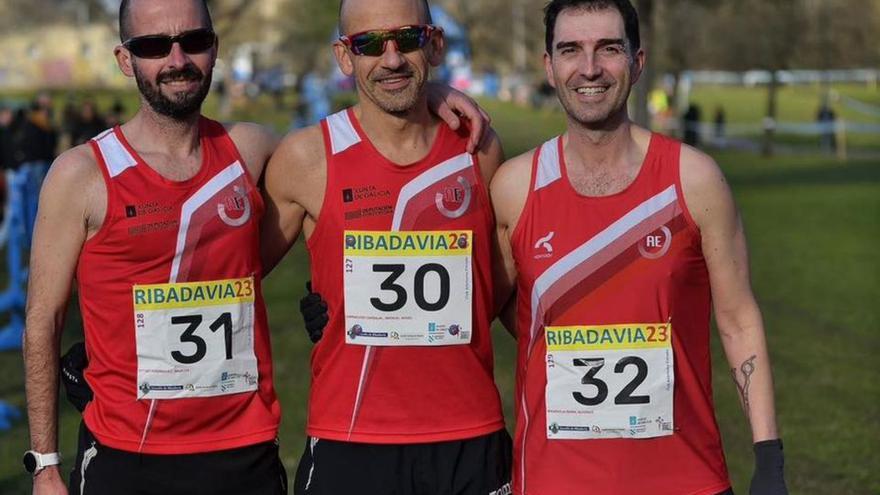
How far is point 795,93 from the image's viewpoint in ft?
256

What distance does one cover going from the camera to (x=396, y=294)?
464 centimetres

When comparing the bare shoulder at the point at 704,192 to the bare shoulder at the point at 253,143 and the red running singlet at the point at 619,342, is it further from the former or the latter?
the bare shoulder at the point at 253,143

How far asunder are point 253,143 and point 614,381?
1.54 metres

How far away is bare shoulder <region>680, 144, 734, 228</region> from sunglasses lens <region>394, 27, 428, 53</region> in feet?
3.26

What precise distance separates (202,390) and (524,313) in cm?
108

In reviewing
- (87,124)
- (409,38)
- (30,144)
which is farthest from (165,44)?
(87,124)

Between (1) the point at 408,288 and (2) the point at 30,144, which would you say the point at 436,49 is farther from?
(2) the point at 30,144

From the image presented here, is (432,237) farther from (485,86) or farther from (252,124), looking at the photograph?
(485,86)

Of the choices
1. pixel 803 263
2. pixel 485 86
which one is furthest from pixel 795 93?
pixel 803 263

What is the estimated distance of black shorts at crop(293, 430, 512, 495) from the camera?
465 centimetres

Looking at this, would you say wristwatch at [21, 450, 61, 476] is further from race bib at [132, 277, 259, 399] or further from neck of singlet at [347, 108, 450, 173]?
neck of singlet at [347, 108, 450, 173]

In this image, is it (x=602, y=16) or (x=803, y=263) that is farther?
(x=803, y=263)

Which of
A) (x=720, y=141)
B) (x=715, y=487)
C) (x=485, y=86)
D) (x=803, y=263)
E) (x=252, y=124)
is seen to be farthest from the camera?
(x=485, y=86)

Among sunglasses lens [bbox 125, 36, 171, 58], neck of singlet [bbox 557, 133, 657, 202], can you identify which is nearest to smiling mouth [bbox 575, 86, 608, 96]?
neck of singlet [bbox 557, 133, 657, 202]
